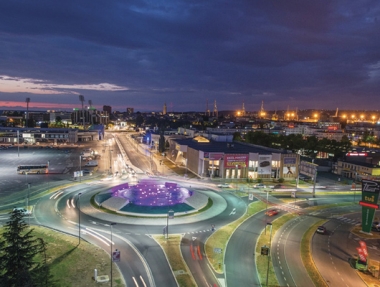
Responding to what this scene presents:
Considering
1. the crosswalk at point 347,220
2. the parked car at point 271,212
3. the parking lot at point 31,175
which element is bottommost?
the parking lot at point 31,175

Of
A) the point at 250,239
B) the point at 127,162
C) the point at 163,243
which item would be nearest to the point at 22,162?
the point at 127,162

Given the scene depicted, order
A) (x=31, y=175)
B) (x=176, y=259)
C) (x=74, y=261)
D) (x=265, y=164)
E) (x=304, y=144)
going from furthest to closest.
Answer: (x=304, y=144) < (x=265, y=164) < (x=31, y=175) < (x=176, y=259) < (x=74, y=261)

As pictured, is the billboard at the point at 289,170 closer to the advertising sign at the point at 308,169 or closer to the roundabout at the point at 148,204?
the advertising sign at the point at 308,169

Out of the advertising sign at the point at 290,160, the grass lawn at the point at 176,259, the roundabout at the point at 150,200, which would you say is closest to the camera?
the grass lawn at the point at 176,259

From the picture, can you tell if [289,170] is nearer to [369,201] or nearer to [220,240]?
[369,201]

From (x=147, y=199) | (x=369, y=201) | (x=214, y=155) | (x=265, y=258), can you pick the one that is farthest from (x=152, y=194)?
(x=369, y=201)

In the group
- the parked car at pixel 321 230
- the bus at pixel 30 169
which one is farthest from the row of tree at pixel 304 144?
the bus at pixel 30 169
